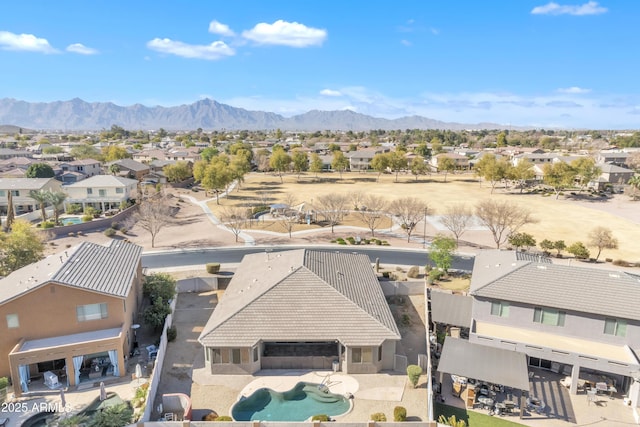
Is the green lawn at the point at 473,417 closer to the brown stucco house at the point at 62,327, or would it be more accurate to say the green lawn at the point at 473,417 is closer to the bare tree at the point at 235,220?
the brown stucco house at the point at 62,327

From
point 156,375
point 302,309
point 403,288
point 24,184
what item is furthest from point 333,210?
point 24,184

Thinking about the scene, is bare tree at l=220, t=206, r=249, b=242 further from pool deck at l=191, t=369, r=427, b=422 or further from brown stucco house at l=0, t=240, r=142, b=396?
pool deck at l=191, t=369, r=427, b=422

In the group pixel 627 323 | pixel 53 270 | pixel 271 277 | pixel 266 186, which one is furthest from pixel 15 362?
pixel 266 186

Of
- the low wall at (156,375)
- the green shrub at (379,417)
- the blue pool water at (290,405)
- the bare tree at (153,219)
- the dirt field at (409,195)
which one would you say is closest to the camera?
the green shrub at (379,417)

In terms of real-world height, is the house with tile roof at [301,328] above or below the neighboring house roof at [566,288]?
below

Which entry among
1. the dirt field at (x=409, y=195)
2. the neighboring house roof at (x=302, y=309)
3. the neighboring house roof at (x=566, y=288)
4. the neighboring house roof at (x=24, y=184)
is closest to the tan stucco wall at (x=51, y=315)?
the neighboring house roof at (x=302, y=309)

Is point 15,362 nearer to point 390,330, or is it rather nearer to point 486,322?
point 390,330

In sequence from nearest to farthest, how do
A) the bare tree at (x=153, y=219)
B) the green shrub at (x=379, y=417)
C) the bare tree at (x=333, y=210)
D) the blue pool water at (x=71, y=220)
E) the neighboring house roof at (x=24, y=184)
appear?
the green shrub at (x=379, y=417) → the bare tree at (x=153, y=219) → the blue pool water at (x=71, y=220) → the bare tree at (x=333, y=210) → the neighboring house roof at (x=24, y=184)
